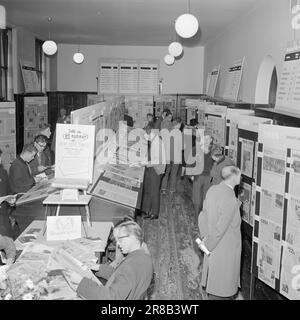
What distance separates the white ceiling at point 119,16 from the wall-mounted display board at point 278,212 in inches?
189

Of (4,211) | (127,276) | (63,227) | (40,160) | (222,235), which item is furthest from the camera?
(40,160)


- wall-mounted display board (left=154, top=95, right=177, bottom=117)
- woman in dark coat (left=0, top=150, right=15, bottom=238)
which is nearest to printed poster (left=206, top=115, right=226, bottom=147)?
woman in dark coat (left=0, top=150, right=15, bottom=238)

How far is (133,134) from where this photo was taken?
375 inches

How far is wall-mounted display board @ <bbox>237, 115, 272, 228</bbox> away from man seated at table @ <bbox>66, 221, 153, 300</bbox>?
2.25 m

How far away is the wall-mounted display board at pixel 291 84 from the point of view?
4.79 meters

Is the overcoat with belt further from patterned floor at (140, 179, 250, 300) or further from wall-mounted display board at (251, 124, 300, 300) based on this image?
patterned floor at (140, 179, 250, 300)

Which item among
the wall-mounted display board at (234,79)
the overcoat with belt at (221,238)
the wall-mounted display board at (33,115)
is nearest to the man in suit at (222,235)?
the overcoat with belt at (221,238)

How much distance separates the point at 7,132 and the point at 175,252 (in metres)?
4.59

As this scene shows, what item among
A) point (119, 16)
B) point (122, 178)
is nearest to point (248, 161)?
point (122, 178)

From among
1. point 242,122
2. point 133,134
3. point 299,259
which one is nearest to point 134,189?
point 242,122

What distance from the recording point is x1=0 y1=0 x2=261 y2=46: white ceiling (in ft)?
26.8

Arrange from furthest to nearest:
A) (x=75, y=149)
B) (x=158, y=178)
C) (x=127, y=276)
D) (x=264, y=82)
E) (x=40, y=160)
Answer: (x=264, y=82) < (x=158, y=178) < (x=40, y=160) < (x=75, y=149) < (x=127, y=276)

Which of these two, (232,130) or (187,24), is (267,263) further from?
(187,24)

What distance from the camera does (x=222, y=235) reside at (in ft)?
12.9
